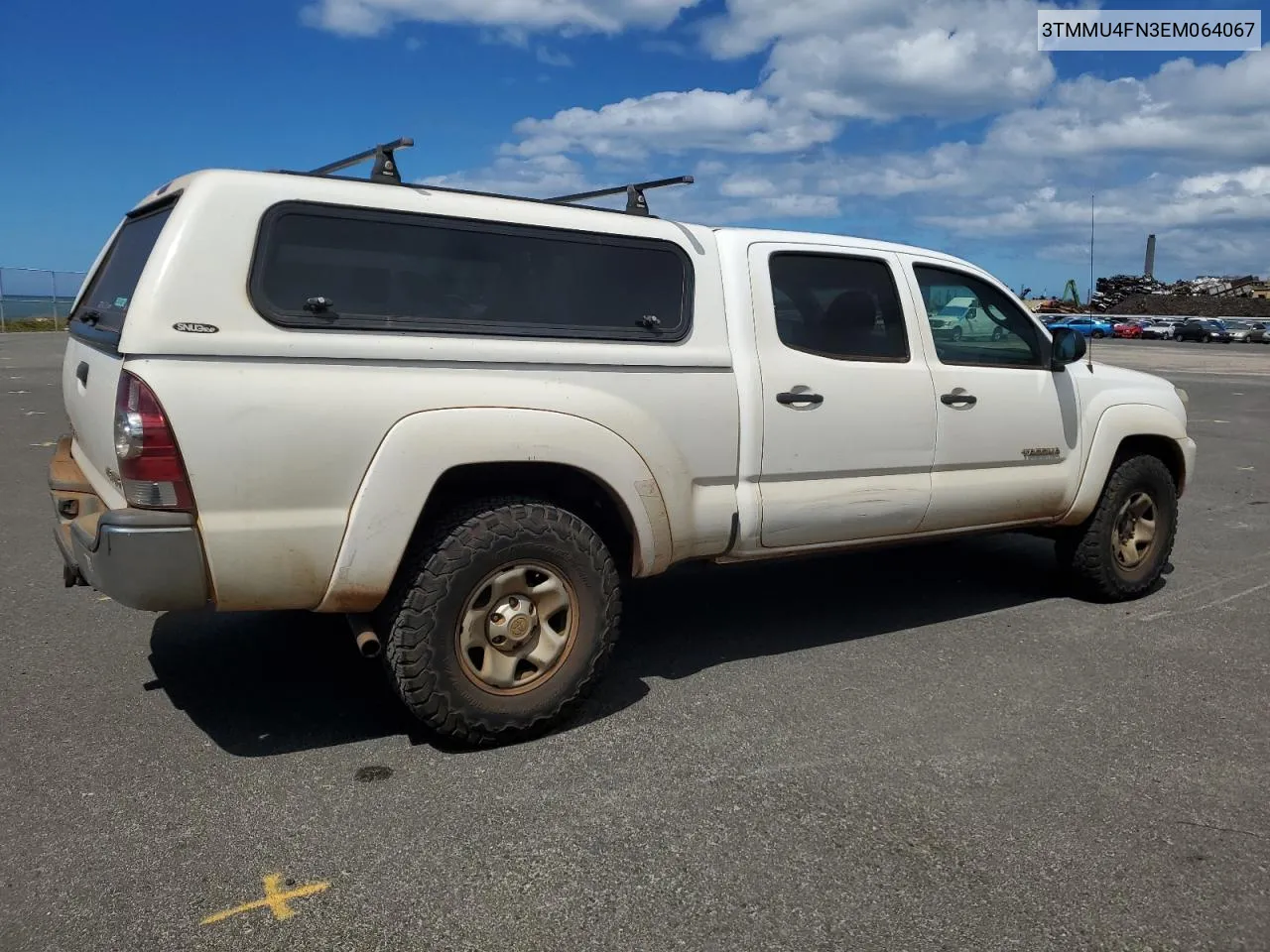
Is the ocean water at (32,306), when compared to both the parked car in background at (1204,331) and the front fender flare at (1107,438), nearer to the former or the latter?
the front fender flare at (1107,438)

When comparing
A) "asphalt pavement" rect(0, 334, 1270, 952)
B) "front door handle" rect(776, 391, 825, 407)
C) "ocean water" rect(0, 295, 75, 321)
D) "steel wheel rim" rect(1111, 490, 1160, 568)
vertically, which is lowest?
"asphalt pavement" rect(0, 334, 1270, 952)

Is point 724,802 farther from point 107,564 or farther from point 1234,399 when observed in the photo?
point 1234,399

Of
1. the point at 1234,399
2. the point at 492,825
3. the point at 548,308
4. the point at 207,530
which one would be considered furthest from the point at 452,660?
the point at 1234,399

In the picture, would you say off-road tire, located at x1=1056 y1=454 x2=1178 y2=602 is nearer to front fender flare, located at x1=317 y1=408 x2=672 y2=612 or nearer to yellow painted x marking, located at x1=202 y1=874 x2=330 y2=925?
front fender flare, located at x1=317 y1=408 x2=672 y2=612

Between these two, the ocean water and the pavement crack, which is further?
the ocean water

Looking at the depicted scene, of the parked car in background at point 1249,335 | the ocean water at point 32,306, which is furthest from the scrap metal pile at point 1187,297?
the ocean water at point 32,306

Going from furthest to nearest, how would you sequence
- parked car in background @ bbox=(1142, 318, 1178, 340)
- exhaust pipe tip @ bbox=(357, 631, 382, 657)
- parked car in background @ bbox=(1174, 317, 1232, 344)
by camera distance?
parked car in background @ bbox=(1142, 318, 1178, 340) → parked car in background @ bbox=(1174, 317, 1232, 344) → exhaust pipe tip @ bbox=(357, 631, 382, 657)

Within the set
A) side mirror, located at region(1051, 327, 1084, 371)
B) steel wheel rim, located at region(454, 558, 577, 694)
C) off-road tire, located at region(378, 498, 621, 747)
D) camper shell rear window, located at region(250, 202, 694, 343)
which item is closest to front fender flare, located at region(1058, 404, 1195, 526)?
side mirror, located at region(1051, 327, 1084, 371)

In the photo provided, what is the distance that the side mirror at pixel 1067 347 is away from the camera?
17.7ft

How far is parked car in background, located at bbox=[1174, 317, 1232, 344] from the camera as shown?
58469 mm

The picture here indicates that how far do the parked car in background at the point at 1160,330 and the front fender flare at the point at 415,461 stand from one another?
217 feet

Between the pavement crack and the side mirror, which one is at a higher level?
the side mirror

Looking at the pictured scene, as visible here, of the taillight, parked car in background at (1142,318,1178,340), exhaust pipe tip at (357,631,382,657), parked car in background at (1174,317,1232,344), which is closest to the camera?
the taillight

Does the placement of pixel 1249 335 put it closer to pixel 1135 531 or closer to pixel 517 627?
pixel 1135 531
